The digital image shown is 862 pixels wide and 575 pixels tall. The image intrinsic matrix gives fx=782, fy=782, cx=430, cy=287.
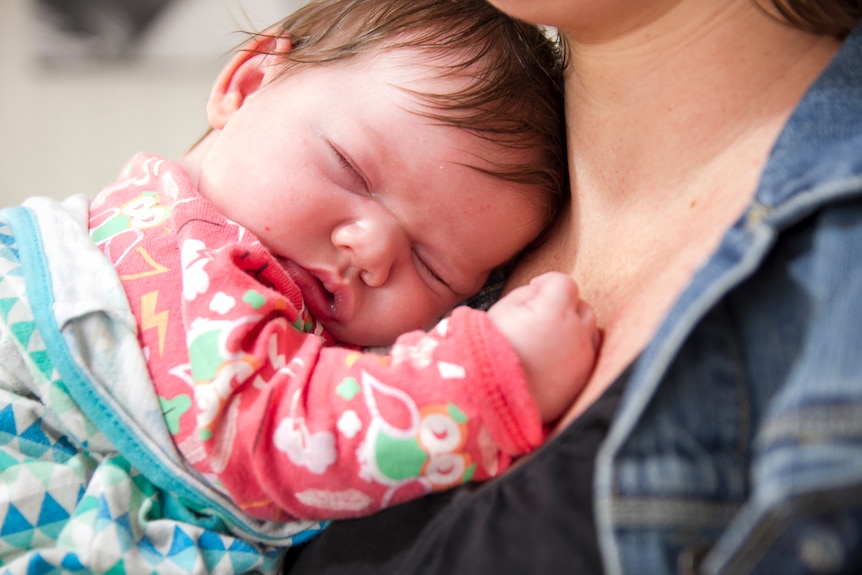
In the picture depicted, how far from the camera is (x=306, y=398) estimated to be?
70 cm

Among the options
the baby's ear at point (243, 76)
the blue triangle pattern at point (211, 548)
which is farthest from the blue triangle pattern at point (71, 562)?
the baby's ear at point (243, 76)

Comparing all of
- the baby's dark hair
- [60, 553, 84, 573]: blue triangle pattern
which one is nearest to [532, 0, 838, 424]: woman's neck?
the baby's dark hair

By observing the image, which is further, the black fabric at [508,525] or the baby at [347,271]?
the baby at [347,271]

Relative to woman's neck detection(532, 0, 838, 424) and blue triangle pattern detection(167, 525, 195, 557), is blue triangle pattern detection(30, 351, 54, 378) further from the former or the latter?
woman's neck detection(532, 0, 838, 424)

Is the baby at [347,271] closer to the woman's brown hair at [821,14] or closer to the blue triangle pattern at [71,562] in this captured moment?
the blue triangle pattern at [71,562]

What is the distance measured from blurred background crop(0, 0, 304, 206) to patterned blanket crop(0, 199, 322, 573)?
2372 millimetres

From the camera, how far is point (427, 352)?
0.70 metres

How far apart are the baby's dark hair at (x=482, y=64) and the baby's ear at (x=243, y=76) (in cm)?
4

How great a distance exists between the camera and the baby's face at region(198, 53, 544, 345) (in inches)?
35.5

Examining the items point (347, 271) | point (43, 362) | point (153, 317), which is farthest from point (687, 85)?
point (43, 362)

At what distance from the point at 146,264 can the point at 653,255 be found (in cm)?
52

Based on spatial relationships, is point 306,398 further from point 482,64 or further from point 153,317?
point 482,64

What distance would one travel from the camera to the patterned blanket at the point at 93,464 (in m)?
0.72

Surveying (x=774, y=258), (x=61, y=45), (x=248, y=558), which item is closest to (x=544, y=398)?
(x=774, y=258)
